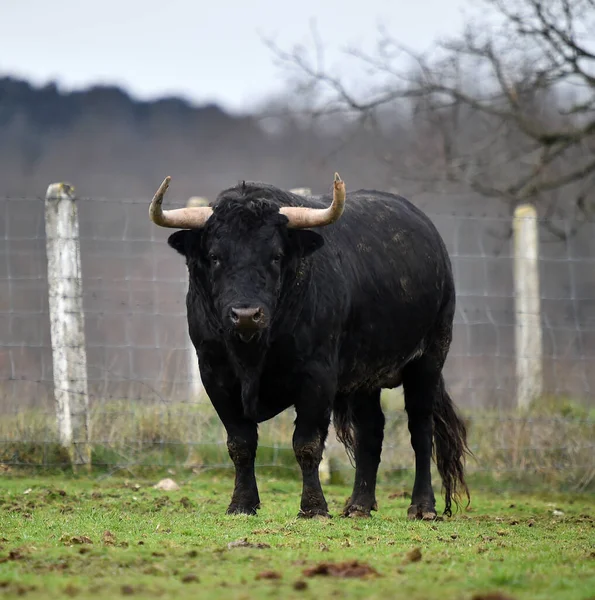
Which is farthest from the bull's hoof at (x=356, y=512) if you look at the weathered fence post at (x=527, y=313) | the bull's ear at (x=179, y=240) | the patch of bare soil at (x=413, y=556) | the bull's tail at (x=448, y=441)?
the weathered fence post at (x=527, y=313)

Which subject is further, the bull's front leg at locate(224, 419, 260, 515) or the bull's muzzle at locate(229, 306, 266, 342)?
the bull's front leg at locate(224, 419, 260, 515)

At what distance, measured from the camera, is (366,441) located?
9023 millimetres

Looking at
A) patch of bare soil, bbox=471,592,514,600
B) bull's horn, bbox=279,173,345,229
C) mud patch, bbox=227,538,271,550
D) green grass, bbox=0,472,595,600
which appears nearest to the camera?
patch of bare soil, bbox=471,592,514,600

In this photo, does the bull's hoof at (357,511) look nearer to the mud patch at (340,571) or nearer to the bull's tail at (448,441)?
the bull's tail at (448,441)

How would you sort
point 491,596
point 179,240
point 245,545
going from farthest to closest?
point 179,240 < point 245,545 < point 491,596

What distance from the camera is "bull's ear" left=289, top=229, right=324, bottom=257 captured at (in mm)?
7621

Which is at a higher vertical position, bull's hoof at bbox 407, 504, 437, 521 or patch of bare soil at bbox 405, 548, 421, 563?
patch of bare soil at bbox 405, 548, 421, 563

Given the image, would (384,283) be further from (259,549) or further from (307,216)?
(259,549)

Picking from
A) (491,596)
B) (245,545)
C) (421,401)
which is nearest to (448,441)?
(421,401)

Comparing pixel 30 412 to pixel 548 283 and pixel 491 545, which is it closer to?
pixel 491 545

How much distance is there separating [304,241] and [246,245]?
47cm

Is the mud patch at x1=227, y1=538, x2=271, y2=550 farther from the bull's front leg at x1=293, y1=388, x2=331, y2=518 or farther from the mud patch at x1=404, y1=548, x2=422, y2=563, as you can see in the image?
the bull's front leg at x1=293, y1=388, x2=331, y2=518

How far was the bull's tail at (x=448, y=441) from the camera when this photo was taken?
9.24 m

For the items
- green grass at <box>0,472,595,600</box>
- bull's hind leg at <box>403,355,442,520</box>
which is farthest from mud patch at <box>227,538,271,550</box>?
bull's hind leg at <box>403,355,442,520</box>
